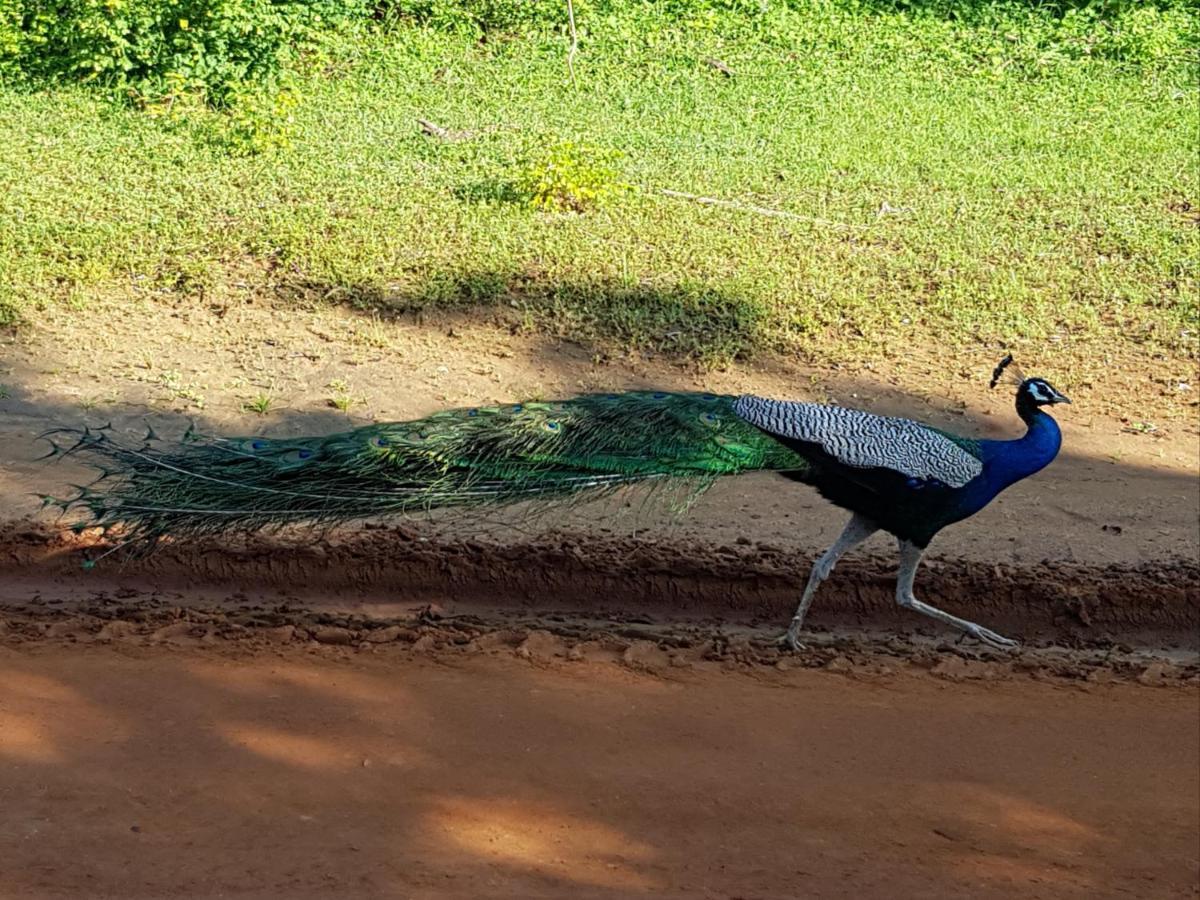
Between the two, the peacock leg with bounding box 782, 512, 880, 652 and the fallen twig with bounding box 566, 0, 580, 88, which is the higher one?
the fallen twig with bounding box 566, 0, 580, 88

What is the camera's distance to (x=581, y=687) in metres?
5.55

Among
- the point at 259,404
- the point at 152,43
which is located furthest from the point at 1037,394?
the point at 152,43

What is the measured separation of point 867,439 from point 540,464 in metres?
1.30

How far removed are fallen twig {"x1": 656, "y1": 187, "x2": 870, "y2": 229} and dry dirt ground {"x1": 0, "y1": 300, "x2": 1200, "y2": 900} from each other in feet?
8.00

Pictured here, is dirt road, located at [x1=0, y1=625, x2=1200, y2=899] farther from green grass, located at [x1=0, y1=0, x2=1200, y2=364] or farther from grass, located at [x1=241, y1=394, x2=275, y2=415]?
green grass, located at [x1=0, y1=0, x2=1200, y2=364]

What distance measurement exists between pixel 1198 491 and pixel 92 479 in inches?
225

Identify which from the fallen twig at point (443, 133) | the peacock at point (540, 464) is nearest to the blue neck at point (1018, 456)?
the peacock at point (540, 464)

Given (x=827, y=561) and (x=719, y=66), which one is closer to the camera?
(x=827, y=561)

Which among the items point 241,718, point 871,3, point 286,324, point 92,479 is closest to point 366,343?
point 286,324

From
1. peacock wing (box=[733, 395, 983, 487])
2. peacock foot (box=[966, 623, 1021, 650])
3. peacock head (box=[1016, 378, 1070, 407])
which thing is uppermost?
peacock head (box=[1016, 378, 1070, 407])

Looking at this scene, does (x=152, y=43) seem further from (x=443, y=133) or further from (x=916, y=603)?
(x=916, y=603)

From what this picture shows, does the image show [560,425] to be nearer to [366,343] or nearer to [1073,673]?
[1073,673]

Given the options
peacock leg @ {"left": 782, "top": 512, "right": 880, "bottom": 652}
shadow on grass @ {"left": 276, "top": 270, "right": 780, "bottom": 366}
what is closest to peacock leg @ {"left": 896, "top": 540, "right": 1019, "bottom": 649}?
peacock leg @ {"left": 782, "top": 512, "right": 880, "bottom": 652}

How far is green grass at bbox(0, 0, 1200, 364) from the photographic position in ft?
31.6
